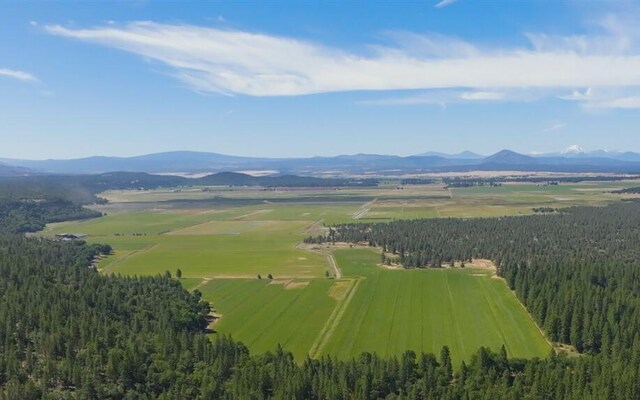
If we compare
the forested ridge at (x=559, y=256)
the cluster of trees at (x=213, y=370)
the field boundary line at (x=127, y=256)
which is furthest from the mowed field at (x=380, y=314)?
the field boundary line at (x=127, y=256)

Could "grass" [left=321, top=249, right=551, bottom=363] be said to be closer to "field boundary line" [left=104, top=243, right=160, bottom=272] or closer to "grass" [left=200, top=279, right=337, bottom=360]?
"grass" [left=200, top=279, right=337, bottom=360]

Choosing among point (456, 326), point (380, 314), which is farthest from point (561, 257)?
point (380, 314)

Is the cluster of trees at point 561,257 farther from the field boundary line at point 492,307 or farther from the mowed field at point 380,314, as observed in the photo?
the field boundary line at point 492,307

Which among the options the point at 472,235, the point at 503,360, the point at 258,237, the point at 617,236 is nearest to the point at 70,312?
the point at 503,360

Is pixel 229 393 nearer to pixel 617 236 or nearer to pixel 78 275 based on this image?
pixel 78 275

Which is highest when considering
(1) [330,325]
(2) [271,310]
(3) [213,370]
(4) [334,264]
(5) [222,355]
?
(5) [222,355]

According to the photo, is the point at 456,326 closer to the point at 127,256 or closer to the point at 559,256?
the point at 559,256

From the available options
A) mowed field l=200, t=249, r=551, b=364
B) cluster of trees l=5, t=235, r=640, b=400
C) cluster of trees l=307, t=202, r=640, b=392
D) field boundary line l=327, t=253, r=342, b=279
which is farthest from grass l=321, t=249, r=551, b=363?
cluster of trees l=5, t=235, r=640, b=400

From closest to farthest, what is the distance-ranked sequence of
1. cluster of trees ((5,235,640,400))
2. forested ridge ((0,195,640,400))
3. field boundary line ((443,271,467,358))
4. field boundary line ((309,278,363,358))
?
cluster of trees ((5,235,640,400))
forested ridge ((0,195,640,400))
field boundary line ((443,271,467,358))
field boundary line ((309,278,363,358))

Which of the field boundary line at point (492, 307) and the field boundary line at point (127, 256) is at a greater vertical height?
the field boundary line at point (127, 256)
